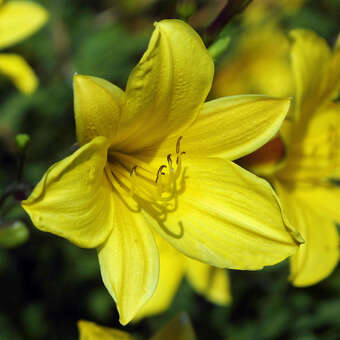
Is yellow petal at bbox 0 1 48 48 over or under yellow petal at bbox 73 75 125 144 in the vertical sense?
under

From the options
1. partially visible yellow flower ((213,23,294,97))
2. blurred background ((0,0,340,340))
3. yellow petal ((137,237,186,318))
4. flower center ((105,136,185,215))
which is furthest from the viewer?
partially visible yellow flower ((213,23,294,97))

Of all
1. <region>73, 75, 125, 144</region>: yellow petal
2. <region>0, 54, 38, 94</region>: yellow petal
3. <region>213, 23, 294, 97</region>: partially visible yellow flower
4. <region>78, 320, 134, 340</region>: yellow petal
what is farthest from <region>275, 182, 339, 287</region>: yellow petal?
<region>213, 23, 294, 97</region>: partially visible yellow flower

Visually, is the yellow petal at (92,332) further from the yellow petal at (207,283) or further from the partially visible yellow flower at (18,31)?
the partially visible yellow flower at (18,31)

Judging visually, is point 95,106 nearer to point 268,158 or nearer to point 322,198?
point 268,158

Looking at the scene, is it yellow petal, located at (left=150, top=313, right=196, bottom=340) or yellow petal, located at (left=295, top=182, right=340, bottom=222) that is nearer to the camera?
yellow petal, located at (left=150, top=313, right=196, bottom=340)

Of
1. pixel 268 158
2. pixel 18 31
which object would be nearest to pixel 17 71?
pixel 18 31

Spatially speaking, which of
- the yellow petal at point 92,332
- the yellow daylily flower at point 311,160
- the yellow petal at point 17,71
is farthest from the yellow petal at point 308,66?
the yellow petal at point 17,71

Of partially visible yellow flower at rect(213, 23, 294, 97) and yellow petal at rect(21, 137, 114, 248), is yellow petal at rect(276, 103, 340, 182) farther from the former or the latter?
partially visible yellow flower at rect(213, 23, 294, 97)

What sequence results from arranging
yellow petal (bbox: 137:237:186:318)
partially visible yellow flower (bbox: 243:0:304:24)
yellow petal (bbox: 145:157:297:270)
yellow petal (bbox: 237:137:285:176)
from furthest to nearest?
partially visible yellow flower (bbox: 243:0:304:24) < yellow petal (bbox: 137:237:186:318) < yellow petal (bbox: 237:137:285:176) < yellow petal (bbox: 145:157:297:270)
